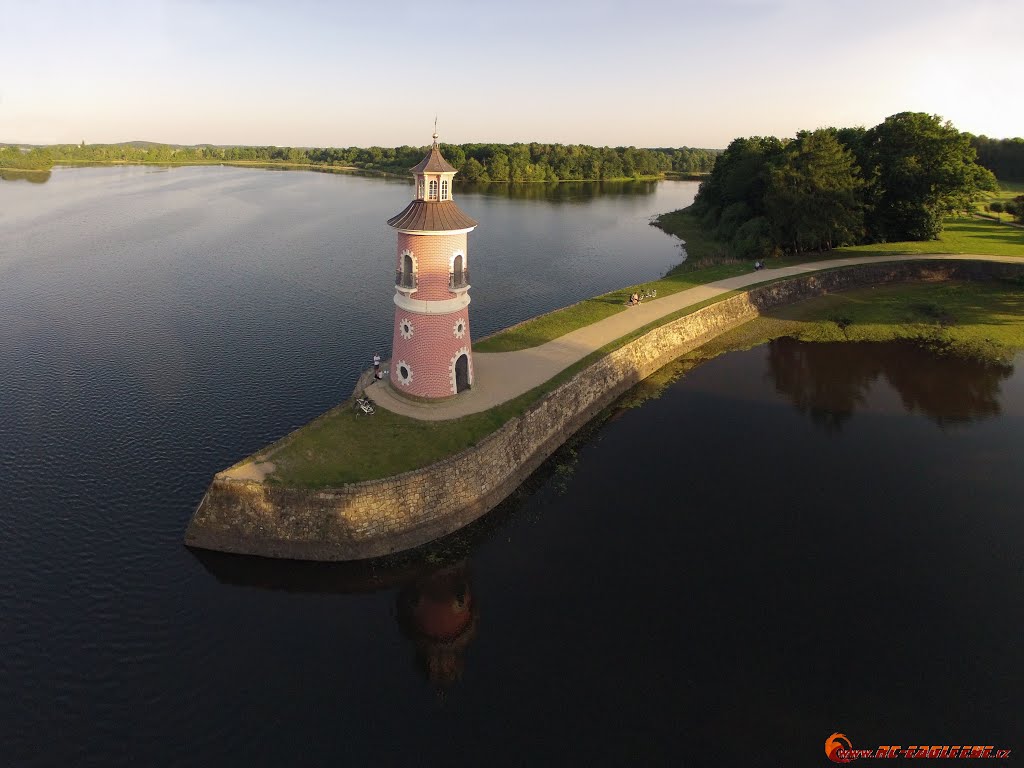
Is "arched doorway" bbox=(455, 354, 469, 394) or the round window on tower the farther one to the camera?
"arched doorway" bbox=(455, 354, 469, 394)

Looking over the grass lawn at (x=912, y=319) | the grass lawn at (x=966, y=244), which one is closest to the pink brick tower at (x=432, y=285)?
the grass lawn at (x=912, y=319)

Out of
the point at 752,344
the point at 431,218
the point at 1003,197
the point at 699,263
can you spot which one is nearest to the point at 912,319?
the point at 752,344

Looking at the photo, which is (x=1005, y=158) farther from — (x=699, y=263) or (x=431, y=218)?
(x=431, y=218)

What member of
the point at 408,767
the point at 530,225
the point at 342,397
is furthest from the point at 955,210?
the point at 408,767

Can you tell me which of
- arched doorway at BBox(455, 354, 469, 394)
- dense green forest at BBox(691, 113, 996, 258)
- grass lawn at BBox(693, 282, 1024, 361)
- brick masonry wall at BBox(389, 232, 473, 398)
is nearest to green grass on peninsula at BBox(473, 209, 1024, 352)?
dense green forest at BBox(691, 113, 996, 258)

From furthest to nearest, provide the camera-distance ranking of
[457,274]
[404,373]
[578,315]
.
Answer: [578,315]
[404,373]
[457,274]

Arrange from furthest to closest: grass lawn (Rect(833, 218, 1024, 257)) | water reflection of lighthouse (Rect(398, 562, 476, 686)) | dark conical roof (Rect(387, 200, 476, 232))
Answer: grass lawn (Rect(833, 218, 1024, 257)) < dark conical roof (Rect(387, 200, 476, 232)) < water reflection of lighthouse (Rect(398, 562, 476, 686))

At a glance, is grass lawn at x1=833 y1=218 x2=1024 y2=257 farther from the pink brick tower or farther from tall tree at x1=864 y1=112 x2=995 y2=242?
the pink brick tower
